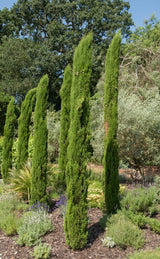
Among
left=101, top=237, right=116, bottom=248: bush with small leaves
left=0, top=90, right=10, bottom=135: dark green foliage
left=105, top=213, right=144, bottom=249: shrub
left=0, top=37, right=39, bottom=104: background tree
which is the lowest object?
left=101, top=237, right=116, bottom=248: bush with small leaves

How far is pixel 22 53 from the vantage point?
64.1 feet

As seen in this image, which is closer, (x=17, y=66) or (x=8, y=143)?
(x=8, y=143)

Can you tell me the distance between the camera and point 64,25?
19781mm

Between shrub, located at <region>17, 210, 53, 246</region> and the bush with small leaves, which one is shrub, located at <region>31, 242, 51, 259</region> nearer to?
shrub, located at <region>17, 210, 53, 246</region>

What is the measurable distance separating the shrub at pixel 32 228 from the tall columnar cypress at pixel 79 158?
64 centimetres

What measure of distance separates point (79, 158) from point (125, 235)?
156cm

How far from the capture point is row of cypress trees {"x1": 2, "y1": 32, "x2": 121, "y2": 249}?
13.1 feet

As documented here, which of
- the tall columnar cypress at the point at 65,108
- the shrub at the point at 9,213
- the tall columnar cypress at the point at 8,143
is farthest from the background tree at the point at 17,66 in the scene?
the shrub at the point at 9,213

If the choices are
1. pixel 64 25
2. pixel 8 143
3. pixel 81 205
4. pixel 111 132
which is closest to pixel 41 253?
pixel 81 205

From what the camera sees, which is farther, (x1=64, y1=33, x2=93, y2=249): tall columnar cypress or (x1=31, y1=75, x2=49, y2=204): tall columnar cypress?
(x1=31, y1=75, x2=49, y2=204): tall columnar cypress

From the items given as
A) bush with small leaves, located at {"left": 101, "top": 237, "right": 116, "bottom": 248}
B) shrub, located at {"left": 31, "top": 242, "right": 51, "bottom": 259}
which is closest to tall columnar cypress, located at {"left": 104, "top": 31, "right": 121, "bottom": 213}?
bush with small leaves, located at {"left": 101, "top": 237, "right": 116, "bottom": 248}

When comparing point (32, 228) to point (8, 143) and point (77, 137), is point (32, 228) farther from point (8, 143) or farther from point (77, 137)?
point (8, 143)

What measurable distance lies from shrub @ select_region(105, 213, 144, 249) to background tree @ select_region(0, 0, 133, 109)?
15962 millimetres

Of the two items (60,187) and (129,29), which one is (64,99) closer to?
(60,187)
